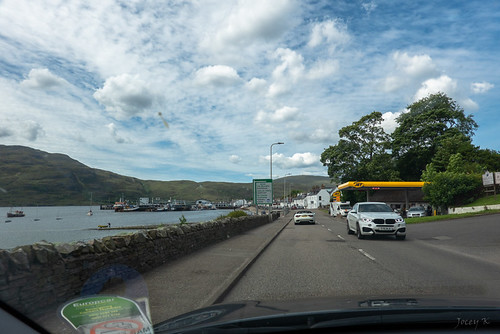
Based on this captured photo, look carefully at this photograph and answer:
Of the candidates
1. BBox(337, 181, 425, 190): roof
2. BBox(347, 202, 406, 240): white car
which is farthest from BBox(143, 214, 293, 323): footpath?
BBox(337, 181, 425, 190): roof

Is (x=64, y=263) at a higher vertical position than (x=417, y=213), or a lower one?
higher

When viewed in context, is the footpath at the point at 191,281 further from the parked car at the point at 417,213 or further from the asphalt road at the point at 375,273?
the parked car at the point at 417,213

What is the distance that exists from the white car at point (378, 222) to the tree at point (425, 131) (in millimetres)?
46622

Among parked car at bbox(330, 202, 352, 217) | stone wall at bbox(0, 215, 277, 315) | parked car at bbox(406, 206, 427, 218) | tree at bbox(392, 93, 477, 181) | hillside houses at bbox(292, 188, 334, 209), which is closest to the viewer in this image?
stone wall at bbox(0, 215, 277, 315)

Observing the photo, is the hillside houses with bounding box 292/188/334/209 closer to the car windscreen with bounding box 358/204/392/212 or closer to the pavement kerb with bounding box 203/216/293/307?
the car windscreen with bounding box 358/204/392/212

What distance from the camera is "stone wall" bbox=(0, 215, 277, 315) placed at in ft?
14.5

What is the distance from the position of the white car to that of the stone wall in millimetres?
9813

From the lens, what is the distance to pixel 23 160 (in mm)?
14391

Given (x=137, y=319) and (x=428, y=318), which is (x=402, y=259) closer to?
(x=428, y=318)

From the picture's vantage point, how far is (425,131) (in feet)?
194

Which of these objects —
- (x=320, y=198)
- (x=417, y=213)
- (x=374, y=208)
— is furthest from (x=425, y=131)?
(x=320, y=198)

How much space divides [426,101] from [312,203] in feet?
266

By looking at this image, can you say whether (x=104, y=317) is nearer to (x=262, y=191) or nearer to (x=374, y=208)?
(x=374, y=208)

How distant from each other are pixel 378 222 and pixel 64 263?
13.5m
